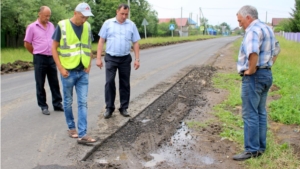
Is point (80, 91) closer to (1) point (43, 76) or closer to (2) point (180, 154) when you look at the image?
(2) point (180, 154)

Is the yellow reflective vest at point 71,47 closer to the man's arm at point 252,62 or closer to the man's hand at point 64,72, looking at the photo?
the man's hand at point 64,72

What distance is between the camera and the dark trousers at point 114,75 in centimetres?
591

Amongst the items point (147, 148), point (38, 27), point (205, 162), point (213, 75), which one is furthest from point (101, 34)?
point (213, 75)

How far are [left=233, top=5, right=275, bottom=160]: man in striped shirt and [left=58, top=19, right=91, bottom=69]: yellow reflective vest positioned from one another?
2.10 m

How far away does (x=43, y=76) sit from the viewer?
652cm

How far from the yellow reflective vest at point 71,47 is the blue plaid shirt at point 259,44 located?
6.98 ft

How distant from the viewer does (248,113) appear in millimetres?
4176

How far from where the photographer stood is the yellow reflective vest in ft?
15.0

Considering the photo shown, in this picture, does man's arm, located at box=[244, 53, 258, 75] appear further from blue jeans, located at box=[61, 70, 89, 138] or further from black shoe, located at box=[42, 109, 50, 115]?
black shoe, located at box=[42, 109, 50, 115]

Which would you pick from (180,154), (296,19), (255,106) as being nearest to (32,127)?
(180,154)

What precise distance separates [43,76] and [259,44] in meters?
4.25

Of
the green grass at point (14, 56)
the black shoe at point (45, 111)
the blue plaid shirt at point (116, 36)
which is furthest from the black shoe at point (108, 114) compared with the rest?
the green grass at point (14, 56)

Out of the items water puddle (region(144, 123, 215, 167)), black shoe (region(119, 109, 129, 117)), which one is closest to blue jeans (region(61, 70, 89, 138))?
water puddle (region(144, 123, 215, 167))

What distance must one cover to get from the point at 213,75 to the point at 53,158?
823 centimetres
